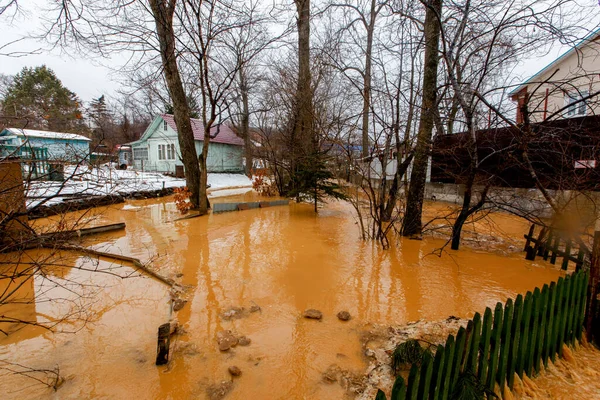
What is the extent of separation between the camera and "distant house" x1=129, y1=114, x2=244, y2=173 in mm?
25125

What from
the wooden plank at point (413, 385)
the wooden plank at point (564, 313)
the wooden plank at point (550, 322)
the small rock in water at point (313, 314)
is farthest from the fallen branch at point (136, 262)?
the wooden plank at point (564, 313)

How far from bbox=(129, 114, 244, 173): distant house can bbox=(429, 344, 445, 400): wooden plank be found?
24.6 meters

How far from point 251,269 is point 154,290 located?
1.54 metres

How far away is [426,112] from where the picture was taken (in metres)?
6.32

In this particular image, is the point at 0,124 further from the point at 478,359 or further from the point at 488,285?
the point at 488,285

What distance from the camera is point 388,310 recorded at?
366 cm

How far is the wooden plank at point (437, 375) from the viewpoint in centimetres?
165

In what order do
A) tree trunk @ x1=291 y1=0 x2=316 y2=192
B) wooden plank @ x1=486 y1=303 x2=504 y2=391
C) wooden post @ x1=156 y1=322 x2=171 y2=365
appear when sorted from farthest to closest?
tree trunk @ x1=291 y1=0 x2=316 y2=192
wooden post @ x1=156 y1=322 x2=171 y2=365
wooden plank @ x1=486 y1=303 x2=504 y2=391

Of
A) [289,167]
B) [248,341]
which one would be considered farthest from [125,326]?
[289,167]

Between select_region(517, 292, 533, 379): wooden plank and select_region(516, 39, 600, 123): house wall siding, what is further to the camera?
select_region(516, 39, 600, 123): house wall siding

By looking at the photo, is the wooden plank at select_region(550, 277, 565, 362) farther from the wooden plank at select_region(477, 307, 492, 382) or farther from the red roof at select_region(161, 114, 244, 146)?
the red roof at select_region(161, 114, 244, 146)

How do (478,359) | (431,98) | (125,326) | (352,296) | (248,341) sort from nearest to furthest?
(478,359) → (248,341) → (125,326) → (352,296) → (431,98)

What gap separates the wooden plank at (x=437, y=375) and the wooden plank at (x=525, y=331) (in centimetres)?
111

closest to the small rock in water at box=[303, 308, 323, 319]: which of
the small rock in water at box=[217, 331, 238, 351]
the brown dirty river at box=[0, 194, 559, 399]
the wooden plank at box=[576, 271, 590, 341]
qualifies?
the brown dirty river at box=[0, 194, 559, 399]
